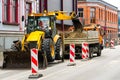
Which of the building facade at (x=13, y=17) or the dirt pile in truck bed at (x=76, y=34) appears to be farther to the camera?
the building facade at (x=13, y=17)

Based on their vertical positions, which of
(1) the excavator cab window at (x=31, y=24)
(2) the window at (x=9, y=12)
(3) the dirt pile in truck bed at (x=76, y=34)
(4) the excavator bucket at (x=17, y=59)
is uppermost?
(2) the window at (x=9, y=12)

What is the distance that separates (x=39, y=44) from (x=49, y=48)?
0.68m

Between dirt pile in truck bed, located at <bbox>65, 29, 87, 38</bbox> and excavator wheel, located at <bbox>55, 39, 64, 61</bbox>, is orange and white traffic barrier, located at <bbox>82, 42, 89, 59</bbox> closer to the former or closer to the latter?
excavator wheel, located at <bbox>55, 39, 64, 61</bbox>

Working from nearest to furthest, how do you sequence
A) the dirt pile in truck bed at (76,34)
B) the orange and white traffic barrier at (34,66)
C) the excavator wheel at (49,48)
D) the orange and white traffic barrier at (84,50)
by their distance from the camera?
the orange and white traffic barrier at (34,66), the excavator wheel at (49,48), the orange and white traffic barrier at (84,50), the dirt pile in truck bed at (76,34)

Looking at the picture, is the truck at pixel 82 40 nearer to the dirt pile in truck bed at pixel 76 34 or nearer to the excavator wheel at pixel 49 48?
the dirt pile in truck bed at pixel 76 34

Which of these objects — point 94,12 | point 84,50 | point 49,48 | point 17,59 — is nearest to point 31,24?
point 49,48

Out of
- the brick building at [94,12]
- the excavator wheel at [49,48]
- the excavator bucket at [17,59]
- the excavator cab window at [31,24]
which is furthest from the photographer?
the brick building at [94,12]

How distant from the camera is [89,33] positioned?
1227 inches

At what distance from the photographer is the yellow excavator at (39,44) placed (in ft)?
70.5

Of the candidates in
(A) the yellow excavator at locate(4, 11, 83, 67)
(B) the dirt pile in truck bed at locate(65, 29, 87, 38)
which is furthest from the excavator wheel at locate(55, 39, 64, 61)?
(B) the dirt pile in truck bed at locate(65, 29, 87, 38)

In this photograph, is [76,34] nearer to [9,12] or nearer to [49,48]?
[9,12]

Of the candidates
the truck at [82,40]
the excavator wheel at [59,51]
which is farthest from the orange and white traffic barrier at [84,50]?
the excavator wheel at [59,51]

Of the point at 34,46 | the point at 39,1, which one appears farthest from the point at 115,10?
the point at 34,46

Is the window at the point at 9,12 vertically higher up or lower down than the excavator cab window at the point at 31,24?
higher up
